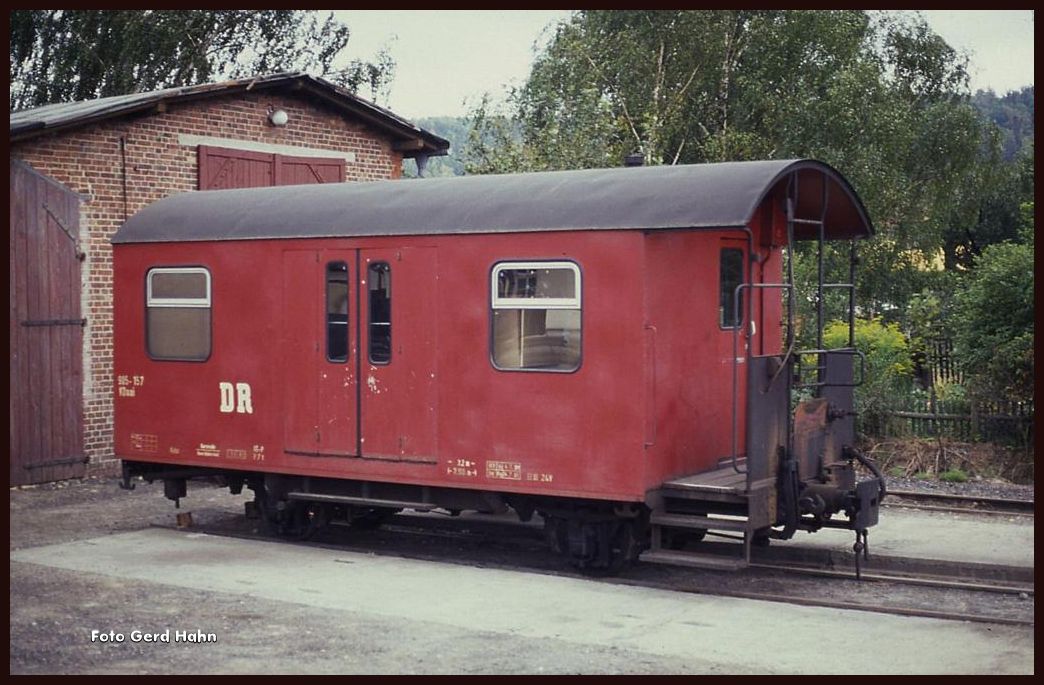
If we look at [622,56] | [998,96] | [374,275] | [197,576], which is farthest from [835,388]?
[998,96]

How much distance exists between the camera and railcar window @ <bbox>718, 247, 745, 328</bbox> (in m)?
11.6

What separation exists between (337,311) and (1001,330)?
8.46 meters

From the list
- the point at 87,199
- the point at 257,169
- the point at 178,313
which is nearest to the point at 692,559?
the point at 178,313

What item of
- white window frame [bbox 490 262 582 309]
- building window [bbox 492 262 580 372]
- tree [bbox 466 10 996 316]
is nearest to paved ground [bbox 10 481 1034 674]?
building window [bbox 492 262 580 372]

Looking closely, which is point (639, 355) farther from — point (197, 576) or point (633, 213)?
point (197, 576)

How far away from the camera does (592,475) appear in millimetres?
10789

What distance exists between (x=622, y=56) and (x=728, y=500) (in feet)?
82.8

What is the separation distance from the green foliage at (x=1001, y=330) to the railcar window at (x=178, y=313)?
9040mm

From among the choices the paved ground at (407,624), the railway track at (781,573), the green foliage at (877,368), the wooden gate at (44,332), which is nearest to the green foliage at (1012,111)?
the green foliage at (877,368)

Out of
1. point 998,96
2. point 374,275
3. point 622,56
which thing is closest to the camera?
point 374,275

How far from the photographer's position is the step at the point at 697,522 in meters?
10.3

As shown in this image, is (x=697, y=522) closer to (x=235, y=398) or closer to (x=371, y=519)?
(x=371, y=519)

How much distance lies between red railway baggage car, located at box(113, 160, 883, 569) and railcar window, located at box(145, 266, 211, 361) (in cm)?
2

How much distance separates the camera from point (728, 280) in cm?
1166
